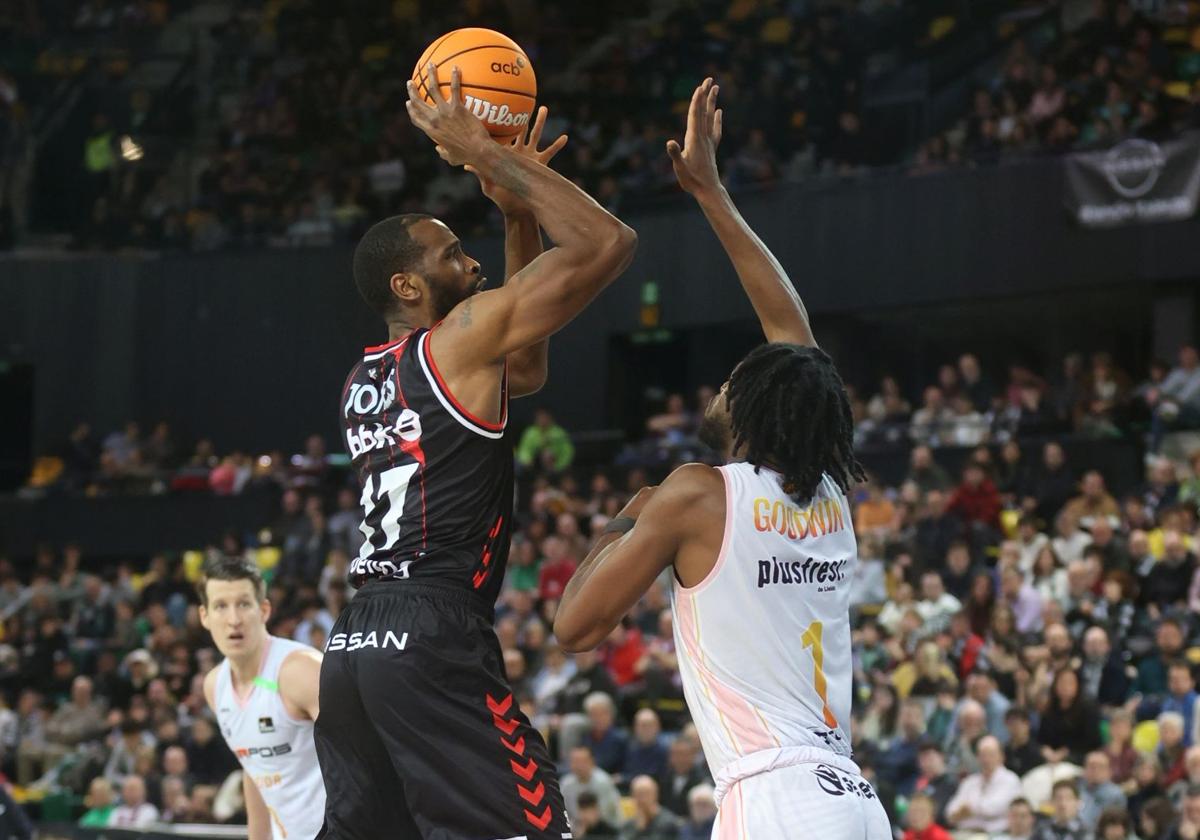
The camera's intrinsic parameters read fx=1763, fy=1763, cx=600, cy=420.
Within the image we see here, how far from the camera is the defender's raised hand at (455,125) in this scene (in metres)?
4.80

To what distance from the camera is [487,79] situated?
5055 mm

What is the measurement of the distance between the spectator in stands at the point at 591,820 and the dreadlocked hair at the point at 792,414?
26.8ft

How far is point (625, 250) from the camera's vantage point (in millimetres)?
4680

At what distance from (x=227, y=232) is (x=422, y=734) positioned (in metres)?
18.7

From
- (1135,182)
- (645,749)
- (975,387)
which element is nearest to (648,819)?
(645,749)

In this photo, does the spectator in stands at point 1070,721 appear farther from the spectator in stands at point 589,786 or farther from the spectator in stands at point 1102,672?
the spectator in stands at point 589,786

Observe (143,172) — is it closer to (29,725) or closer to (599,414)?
(599,414)

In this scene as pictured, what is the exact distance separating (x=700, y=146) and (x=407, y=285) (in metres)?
0.90

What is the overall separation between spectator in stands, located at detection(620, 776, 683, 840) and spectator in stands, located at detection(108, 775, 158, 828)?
422 centimetres

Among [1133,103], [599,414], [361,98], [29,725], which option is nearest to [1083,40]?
[1133,103]

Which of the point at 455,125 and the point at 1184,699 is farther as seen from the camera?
the point at 1184,699

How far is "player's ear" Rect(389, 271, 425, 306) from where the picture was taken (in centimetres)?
491

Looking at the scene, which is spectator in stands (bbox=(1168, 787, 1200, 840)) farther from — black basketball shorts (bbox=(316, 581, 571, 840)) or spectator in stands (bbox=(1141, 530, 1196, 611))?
black basketball shorts (bbox=(316, 581, 571, 840))

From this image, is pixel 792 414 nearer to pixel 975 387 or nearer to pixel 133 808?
pixel 133 808
